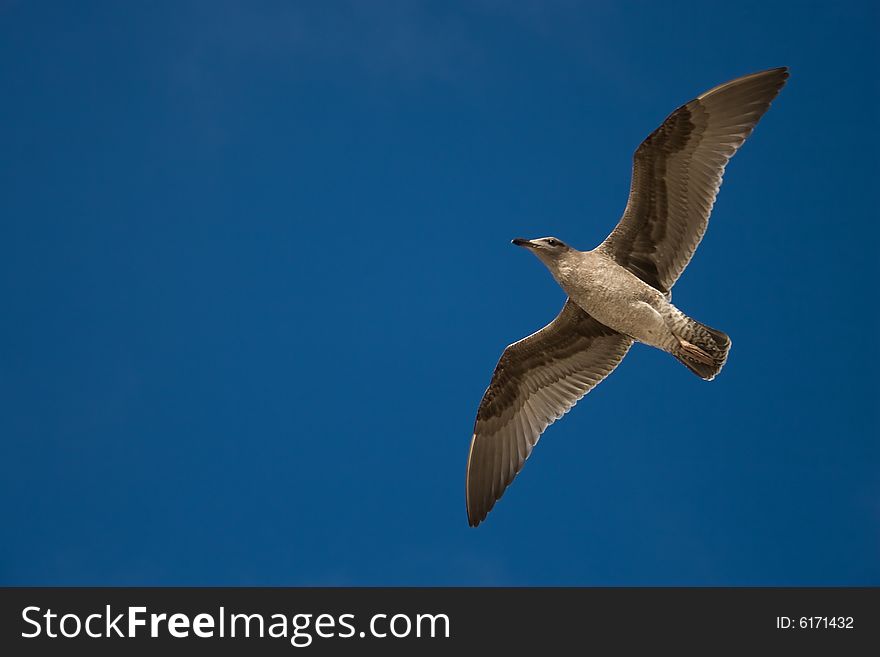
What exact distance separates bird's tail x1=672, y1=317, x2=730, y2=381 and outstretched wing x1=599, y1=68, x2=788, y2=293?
113 centimetres

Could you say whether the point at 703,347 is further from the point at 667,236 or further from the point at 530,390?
the point at 530,390

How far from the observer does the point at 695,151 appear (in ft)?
35.9

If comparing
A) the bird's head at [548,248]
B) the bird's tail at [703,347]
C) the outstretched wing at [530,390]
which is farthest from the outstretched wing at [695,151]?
the outstretched wing at [530,390]

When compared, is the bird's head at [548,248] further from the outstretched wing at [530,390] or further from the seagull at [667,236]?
the outstretched wing at [530,390]

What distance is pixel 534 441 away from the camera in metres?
12.6

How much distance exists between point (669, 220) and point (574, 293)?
1.24 metres

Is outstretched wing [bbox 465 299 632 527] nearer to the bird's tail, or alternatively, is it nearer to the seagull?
the seagull

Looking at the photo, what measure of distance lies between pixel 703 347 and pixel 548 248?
188cm

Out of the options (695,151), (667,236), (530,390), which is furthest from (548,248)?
(530,390)

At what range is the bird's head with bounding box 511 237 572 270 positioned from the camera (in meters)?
11.2

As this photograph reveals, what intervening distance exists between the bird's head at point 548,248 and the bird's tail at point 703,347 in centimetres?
144

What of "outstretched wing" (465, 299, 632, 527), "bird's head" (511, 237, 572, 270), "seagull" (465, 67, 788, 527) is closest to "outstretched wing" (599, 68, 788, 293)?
"seagull" (465, 67, 788, 527)
